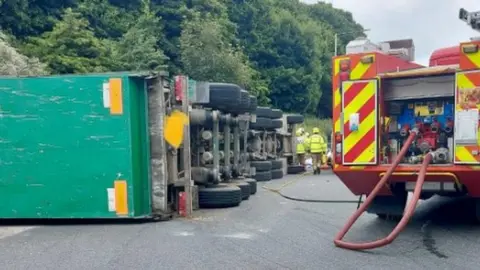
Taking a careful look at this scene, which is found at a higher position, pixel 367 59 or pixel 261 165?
pixel 367 59

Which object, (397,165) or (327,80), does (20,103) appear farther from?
(327,80)

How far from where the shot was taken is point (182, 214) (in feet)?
25.5

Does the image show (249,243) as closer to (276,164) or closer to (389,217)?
(389,217)

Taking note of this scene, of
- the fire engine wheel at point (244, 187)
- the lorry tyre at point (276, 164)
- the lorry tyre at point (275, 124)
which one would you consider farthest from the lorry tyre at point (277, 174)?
the fire engine wheel at point (244, 187)

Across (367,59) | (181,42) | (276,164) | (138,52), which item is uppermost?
(181,42)

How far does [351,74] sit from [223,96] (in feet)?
9.95

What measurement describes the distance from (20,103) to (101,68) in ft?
49.1

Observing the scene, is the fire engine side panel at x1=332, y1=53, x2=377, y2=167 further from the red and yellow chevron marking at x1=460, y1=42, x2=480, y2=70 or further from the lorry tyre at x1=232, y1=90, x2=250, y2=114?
the lorry tyre at x1=232, y1=90, x2=250, y2=114

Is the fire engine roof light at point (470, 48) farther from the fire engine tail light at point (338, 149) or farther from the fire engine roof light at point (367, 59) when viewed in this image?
the fire engine tail light at point (338, 149)

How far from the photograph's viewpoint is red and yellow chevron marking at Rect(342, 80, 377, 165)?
6539mm

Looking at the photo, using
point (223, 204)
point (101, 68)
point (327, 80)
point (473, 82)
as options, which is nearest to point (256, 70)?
point (327, 80)

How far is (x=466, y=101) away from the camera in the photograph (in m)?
6.03

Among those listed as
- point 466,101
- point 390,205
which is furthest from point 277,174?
point 466,101

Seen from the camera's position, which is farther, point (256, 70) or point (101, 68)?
point (256, 70)
